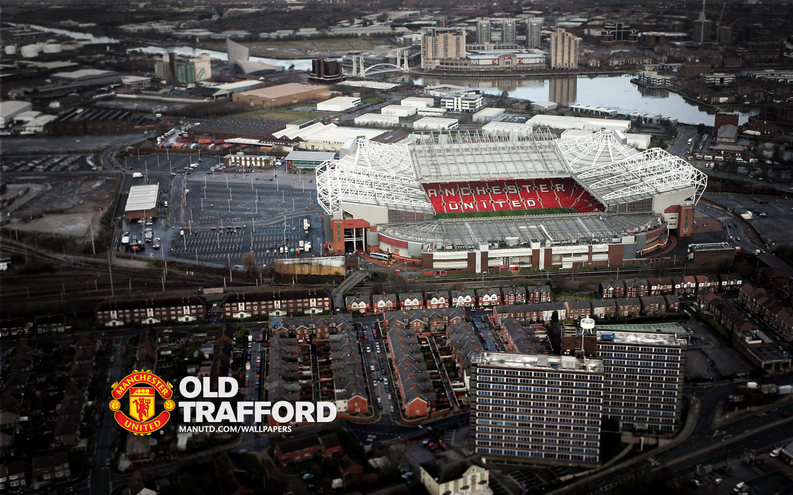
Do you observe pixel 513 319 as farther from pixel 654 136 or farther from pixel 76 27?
pixel 76 27

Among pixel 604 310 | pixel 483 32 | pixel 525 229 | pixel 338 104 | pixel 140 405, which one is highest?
pixel 483 32

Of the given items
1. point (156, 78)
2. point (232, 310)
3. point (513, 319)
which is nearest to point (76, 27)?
point (156, 78)

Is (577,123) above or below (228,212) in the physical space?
above

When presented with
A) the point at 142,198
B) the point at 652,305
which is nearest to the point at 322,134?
the point at 142,198

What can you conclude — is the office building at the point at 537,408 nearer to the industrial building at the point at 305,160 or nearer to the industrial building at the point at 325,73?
the industrial building at the point at 305,160

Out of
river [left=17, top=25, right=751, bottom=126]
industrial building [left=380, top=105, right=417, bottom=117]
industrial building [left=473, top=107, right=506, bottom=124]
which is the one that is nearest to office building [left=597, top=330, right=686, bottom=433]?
industrial building [left=473, top=107, right=506, bottom=124]

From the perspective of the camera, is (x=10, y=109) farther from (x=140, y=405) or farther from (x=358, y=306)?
(x=140, y=405)
